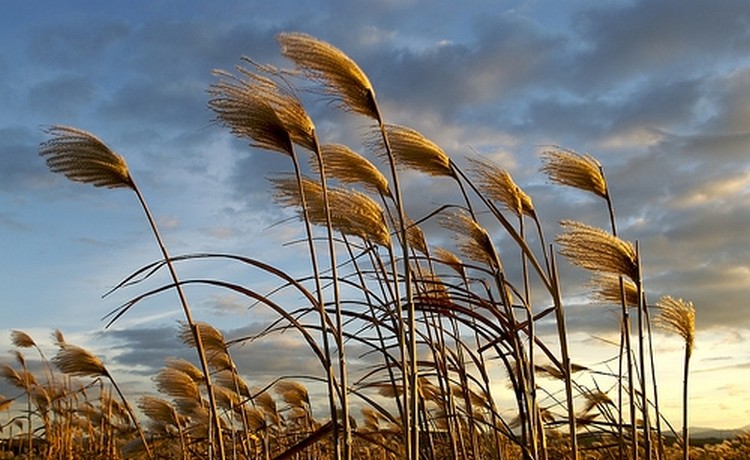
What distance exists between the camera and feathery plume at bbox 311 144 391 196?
3.02 metres

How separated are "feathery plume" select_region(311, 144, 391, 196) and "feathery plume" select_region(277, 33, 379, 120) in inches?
10.7

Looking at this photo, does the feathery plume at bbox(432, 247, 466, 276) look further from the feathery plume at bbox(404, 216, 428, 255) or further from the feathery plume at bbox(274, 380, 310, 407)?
the feathery plume at bbox(274, 380, 310, 407)

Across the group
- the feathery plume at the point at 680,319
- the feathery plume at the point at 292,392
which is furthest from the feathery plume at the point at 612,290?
the feathery plume at the point at 292,392

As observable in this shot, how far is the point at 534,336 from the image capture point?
3.14 m

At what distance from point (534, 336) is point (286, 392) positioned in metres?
2.86

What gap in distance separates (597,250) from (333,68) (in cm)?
110

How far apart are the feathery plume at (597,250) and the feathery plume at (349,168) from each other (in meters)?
0.63

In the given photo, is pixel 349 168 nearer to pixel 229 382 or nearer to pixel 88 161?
pixel 88 161

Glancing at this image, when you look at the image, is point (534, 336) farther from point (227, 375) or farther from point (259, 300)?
point (227, 375)

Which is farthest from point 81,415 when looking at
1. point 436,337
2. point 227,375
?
point 436,337

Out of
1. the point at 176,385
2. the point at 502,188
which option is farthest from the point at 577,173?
the point at 176,385

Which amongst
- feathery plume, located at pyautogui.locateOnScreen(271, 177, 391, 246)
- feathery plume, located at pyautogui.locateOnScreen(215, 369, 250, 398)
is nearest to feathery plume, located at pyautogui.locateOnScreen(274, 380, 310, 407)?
feathery plume, located at pyautogui.locateOnScreen(215, 369, 250, 398)

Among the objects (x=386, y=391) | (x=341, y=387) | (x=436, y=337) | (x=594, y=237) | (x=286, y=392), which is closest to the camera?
(x=341, y=387)

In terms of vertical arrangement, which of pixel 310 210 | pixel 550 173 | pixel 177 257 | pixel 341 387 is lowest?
pixel 341 387
